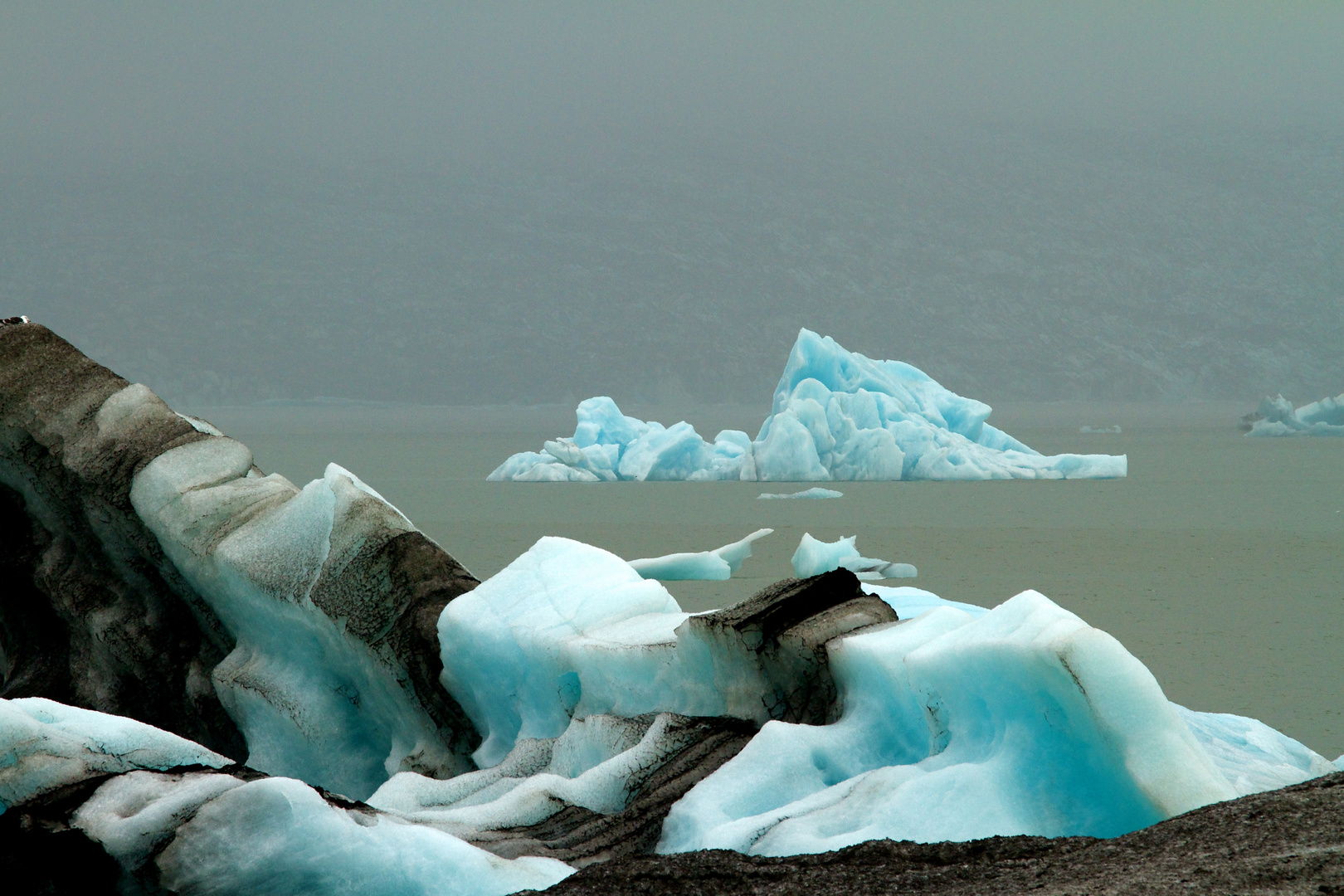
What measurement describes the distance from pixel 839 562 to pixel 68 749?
559 cm

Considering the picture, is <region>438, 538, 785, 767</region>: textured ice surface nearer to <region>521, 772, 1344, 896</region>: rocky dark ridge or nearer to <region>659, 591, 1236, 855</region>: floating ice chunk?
<region>659, 591, 1236, 855</region>: floating ice chunk

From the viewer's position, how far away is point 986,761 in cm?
228

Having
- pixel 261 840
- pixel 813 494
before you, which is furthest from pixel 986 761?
pixel 813 494

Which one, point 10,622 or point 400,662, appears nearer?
point 400,662

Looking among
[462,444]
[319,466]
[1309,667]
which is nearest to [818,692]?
[1309,667]

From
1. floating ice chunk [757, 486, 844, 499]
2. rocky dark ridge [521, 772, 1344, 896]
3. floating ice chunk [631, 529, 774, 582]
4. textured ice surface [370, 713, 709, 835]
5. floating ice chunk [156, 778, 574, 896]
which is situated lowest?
floating ice chunk [757, 486, 844, 499]

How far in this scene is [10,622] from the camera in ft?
13.5

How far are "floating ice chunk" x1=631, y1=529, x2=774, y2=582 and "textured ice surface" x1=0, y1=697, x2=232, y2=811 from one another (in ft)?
14.0

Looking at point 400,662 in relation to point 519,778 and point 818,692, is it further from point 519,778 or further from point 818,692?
point 818,692

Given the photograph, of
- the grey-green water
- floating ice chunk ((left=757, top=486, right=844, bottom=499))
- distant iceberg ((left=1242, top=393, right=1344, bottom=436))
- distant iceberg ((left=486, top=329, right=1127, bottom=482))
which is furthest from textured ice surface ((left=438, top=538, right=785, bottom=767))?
distant iceberg ((left=1242, top=393, right=1344, bottom=436))

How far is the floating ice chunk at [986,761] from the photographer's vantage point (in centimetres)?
214

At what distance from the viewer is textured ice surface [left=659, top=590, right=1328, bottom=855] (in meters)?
2.14

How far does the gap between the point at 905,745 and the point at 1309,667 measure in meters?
3.64

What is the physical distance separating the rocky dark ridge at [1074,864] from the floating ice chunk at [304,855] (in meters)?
0.23
